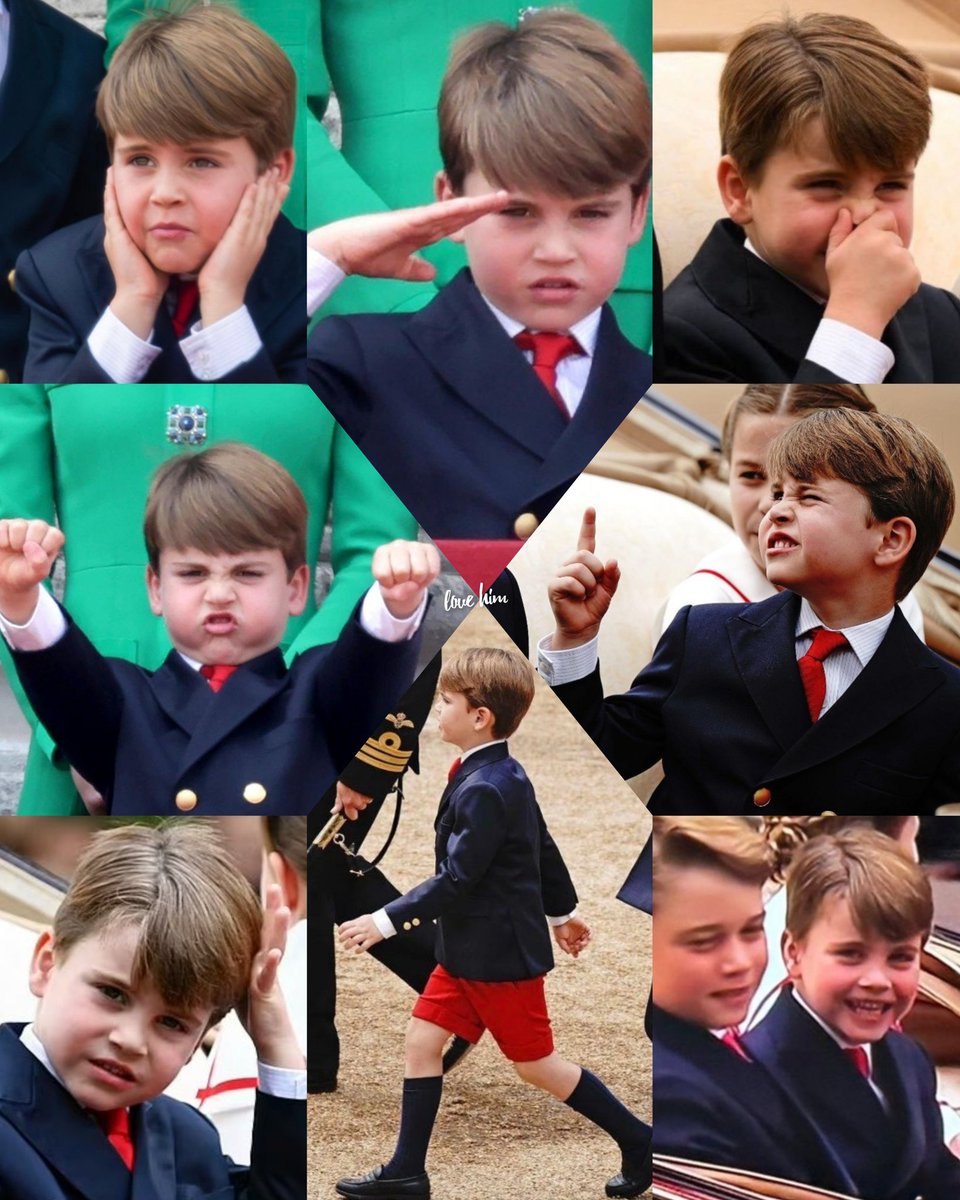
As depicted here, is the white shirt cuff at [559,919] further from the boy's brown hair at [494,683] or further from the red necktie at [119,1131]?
the red necktie at [119,1131]

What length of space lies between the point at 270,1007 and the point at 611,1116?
703 mm

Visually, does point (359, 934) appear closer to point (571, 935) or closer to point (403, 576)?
point (571, 935)

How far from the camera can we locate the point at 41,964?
3410 mm

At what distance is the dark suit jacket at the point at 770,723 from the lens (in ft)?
11.5

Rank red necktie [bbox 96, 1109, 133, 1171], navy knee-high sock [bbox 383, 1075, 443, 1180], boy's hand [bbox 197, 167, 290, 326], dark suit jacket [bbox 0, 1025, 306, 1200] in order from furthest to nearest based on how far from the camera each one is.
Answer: boy's hand [bbox 197, 167, 290, 326], navy knee-high sock [bbox 383, 1075, 443, 1180], red necktie [bbox 96, 1109, 133, 1171], dark suit jacket [bbox 0, 1025, 306, 1200]

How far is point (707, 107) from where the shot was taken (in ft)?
11.5

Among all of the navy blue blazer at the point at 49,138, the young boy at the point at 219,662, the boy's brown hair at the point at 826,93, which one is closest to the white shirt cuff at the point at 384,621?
the young boy at the point at 219,662

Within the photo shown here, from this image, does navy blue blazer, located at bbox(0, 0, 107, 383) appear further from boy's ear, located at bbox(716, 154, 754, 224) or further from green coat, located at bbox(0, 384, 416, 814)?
boy's ear, located at bbox(716, 154, 754, 224)

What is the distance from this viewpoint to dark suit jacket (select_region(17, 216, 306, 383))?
3.57 meters

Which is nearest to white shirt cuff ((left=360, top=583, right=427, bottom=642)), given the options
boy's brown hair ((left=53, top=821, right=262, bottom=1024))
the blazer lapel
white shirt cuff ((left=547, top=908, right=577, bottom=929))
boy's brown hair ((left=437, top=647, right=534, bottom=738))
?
boy's brown hair ((left=437, top=647, right=534, bottom=738))

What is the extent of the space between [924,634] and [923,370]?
533 mm

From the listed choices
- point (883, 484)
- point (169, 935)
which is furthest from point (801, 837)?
point (169, 935)

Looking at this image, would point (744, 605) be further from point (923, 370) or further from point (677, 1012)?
point (677, 1012)

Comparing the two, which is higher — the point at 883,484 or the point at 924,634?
the point at 883,484
